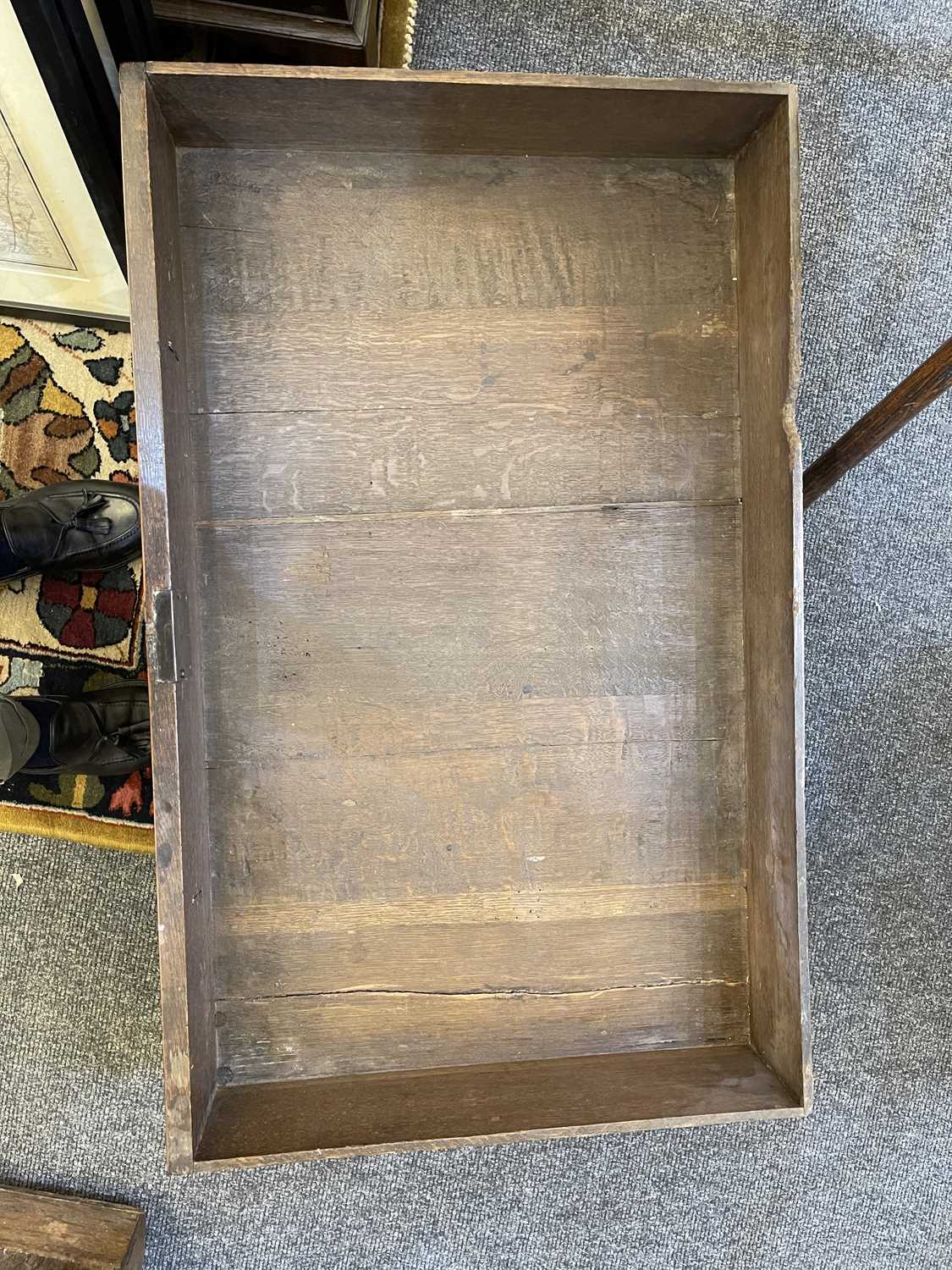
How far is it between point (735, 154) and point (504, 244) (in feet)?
0.89

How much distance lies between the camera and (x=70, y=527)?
3.71 feet

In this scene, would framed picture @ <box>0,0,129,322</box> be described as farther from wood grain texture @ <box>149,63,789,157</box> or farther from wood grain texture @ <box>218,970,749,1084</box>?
wood grain texture @ <box>218,970,749,1084</box>

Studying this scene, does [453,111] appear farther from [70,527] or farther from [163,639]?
[70,527]

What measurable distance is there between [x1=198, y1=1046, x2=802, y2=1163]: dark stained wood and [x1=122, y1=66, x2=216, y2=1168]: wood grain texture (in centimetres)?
6

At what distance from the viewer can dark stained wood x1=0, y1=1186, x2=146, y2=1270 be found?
1073 millimetres

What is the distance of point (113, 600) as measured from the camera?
3.90 feet

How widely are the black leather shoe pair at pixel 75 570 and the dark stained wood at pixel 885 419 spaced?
3.05 ft

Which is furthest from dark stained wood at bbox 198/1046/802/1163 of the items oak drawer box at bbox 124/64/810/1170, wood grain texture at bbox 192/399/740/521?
wood grain texture at bbox 192/399/740/521

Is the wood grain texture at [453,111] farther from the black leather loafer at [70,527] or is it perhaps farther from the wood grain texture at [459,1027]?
the wood grain texture at [459,1027]

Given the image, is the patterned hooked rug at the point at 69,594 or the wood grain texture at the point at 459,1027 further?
the patterned hooked rug at the point at 69,594

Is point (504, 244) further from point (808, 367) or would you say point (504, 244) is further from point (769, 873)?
point (769, 873)

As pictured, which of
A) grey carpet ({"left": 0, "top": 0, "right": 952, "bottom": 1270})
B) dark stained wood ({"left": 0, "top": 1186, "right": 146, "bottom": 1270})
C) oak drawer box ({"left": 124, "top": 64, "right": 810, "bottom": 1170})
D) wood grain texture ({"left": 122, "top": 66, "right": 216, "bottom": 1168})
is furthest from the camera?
grey carpet ({"left": 0, "top": 0, "right": 952, "bottom": 1270})

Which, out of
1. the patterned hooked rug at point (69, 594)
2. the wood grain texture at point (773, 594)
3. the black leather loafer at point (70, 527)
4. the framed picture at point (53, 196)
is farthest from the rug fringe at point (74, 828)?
the wood grain texture at point (773, 594)

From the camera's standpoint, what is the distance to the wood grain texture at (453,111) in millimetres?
730
